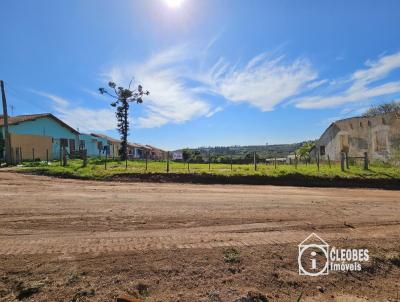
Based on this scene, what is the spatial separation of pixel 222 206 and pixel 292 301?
5.59 m

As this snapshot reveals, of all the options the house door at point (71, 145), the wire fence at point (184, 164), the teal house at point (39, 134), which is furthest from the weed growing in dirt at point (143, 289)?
the house door at point (71, 145)

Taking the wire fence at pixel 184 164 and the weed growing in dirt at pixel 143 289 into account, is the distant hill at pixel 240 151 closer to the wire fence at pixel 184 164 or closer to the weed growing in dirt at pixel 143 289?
the wire fence at pixel 184 164

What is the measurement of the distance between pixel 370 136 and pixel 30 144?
3268 cm

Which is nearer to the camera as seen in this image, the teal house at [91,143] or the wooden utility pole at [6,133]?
the wooden utility pole at [6,133]

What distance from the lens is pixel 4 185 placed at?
14.8m

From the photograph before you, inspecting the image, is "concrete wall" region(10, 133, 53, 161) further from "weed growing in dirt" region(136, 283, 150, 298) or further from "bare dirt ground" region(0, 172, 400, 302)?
"weed growing in dirt" region(136, 283, 150, 298)

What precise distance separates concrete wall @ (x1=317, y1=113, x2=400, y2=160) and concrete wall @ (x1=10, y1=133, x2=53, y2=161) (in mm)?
28962

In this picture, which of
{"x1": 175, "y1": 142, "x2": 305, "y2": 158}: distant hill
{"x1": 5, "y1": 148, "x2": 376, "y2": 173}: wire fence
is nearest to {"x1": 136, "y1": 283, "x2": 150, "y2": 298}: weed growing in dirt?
{"x1": 5, "y1": 148, "x2": 376, "y2": 173}: wire fence

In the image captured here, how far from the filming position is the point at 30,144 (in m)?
34.5

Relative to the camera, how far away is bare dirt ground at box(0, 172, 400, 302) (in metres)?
5.36

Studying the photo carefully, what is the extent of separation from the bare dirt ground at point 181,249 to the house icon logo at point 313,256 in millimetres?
150

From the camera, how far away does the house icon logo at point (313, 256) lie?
20.9 ft

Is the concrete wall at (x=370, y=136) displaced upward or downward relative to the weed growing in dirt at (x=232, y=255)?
upward

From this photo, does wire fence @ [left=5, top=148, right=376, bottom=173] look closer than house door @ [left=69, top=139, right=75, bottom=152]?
Yes
